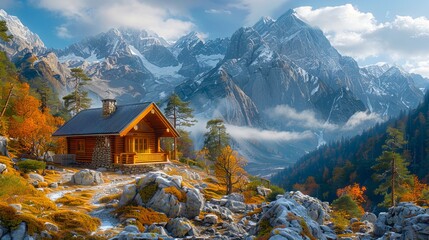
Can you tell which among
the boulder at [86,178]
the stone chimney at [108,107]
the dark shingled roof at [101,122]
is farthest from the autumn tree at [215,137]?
the boulder at [86,178]

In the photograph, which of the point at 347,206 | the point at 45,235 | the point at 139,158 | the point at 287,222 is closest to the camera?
the point at 45,235

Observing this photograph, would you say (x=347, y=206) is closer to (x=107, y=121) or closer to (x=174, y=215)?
(x=174, y=215)

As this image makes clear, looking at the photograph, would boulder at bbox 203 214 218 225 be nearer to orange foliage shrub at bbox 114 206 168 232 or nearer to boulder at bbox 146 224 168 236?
orange foliage shrub at bbox 114 206 168 232

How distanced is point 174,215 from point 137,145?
20.8 m

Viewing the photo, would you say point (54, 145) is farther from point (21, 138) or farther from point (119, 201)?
point (119, 201)

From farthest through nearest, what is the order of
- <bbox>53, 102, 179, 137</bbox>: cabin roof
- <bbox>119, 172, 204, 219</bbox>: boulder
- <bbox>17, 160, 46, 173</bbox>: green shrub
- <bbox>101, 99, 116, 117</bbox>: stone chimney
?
<bbox>101, 99, 116, 117</bbox>: stone chimney → <bbox>53, 102, 179, 137</bbox>: cabin roof → <bbox>17, 160, 46, 173</bbox>: green shrub → <bbox>119, 172, 204, 219</bbox>: boulder

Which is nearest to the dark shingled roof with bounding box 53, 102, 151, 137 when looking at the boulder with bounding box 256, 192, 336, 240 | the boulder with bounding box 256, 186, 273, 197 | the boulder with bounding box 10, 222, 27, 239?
the boulder with bounding box 256, 186, 273, 197

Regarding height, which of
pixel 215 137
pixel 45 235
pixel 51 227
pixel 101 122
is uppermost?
pixel 101 122

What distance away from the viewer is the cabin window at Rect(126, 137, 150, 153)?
40.0 metres

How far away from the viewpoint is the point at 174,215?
22.1 metres

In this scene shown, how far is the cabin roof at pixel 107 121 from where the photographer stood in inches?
1494

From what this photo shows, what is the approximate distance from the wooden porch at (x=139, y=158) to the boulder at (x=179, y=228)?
20246 millimetres

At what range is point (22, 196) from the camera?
21.3m

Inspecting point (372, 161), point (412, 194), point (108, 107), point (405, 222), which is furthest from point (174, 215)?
point (372, 161)
